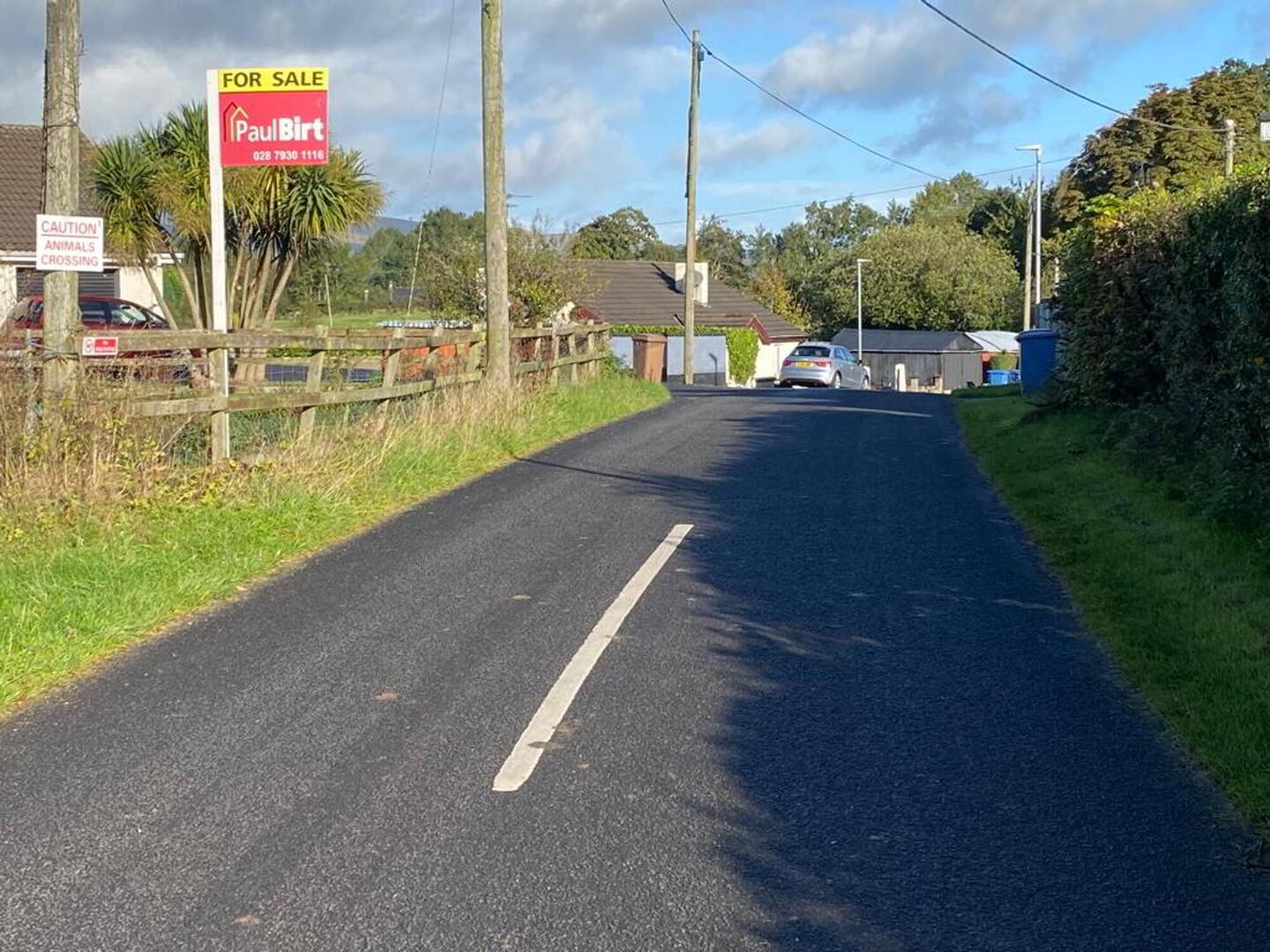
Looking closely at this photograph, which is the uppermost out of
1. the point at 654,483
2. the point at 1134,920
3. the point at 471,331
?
the point at 471,331

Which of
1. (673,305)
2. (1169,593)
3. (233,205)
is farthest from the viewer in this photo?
(673,305)

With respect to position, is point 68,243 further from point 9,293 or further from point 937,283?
point 937,283

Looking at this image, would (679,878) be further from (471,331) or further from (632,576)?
(471,331)

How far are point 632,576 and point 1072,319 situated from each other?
10.2 metres

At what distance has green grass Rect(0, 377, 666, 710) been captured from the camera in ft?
24.4

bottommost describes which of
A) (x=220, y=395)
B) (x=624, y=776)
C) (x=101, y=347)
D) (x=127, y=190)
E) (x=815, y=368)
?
(x=624, y=776)

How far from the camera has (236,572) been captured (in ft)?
29.7

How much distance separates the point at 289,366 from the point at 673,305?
44.3 m

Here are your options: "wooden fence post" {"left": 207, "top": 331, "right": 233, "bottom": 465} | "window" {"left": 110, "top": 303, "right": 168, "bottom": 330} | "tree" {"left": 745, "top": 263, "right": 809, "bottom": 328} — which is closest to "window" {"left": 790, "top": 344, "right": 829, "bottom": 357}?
"window" {"left": 110, "top": 303, "right": 168, "bottom": 330}

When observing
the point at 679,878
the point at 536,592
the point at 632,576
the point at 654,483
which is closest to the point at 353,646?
the point at 536,592

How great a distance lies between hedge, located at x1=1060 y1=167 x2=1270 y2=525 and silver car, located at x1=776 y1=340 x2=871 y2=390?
22.5 meters

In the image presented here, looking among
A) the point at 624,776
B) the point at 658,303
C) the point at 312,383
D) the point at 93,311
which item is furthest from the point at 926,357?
the point at 624,776

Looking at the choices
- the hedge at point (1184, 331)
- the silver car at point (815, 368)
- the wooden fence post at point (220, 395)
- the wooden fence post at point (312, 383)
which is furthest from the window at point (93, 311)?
the silver car at point (815, 368)

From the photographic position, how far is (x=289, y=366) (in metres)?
15.5
